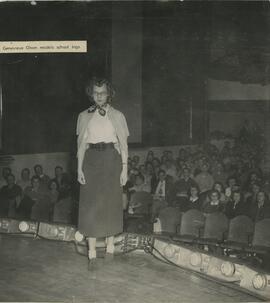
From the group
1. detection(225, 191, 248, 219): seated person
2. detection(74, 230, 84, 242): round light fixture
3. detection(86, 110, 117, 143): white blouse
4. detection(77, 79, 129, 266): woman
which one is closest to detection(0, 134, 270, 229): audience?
detection(225, 191, 248, 219): seated person

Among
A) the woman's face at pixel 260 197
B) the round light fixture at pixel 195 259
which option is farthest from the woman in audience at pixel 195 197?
the round light fixture at pixel 195 259

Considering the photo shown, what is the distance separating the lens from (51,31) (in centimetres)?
367

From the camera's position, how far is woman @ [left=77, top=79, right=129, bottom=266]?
12.0ft

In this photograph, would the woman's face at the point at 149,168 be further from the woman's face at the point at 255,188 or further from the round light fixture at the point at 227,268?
the round light fixture at the point at 227,268

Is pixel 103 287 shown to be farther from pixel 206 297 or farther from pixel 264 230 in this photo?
pixel 264 230

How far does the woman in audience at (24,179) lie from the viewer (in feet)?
16.0

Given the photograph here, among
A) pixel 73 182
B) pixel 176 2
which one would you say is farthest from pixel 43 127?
pixel 176 2

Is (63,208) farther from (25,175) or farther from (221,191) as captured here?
(221,191)

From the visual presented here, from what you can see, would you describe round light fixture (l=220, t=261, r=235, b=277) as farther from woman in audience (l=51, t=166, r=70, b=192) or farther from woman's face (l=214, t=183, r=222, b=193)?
woman in audience (l=51, t=166, r=70, b=192)

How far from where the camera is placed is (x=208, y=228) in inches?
175

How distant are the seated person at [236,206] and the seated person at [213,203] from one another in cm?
9

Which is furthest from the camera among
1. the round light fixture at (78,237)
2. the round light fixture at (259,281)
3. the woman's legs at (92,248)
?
the round light fixture at (78,237)

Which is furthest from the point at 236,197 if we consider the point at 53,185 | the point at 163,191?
the point at 53,185

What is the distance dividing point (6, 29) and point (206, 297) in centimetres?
251
